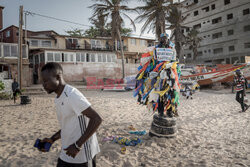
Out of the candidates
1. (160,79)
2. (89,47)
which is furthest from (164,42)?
(89,47)

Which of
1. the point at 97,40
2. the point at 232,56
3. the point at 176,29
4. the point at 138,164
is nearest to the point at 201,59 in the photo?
the point at 232,56

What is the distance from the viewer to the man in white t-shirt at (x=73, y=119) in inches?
58.9

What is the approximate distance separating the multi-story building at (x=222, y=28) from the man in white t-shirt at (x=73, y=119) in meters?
33.8

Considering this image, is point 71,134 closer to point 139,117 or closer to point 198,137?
point 198,137

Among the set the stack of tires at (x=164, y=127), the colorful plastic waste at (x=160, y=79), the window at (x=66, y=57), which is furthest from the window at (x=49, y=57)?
the stack of tires at (x=164, y=127)

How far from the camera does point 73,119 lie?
1595 mm

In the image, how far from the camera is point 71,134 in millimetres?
1625

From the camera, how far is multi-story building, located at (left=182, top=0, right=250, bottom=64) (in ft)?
107

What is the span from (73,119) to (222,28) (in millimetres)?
42404

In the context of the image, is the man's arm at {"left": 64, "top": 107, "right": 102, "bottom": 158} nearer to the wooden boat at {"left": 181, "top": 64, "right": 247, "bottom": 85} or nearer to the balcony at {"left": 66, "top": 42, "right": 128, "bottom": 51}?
the wooden boat at {"left": 181, "top": 64, "right": 247, "bottom": 85}

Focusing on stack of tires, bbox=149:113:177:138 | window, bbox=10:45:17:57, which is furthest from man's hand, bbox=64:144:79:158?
window, bbox=10:45:17:57

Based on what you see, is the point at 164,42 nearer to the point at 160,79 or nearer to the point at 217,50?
the point at 160,79

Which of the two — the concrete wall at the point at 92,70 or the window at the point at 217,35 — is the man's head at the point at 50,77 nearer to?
the concrete wall at the point at 92,70

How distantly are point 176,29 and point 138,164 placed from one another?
2485 centimetres
